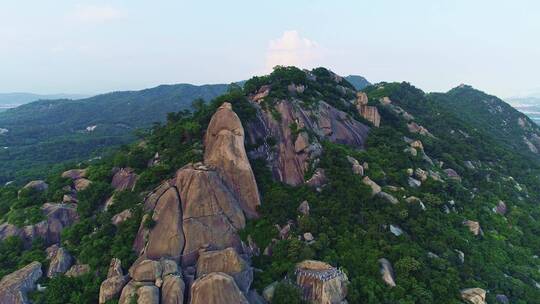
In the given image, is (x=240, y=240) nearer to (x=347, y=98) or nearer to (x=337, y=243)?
(x=337, y=243)

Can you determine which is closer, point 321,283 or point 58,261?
point 321,283

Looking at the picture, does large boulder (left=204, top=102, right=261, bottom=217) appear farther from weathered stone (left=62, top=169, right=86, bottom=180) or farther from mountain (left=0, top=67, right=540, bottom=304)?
weathered stone (left=62, top=169, right=86, bottom=180)

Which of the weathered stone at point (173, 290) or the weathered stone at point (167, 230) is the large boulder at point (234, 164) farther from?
the weathered stone at point (173, 290)

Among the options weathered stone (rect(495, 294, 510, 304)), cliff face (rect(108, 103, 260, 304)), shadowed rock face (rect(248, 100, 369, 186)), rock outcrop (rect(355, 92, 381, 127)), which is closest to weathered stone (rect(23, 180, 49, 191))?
cliff face (rect(108, 103, 260, 304))

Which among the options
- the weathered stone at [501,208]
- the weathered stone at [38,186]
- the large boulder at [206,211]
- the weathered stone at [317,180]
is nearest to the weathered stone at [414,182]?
the weathered stone at [317,180]

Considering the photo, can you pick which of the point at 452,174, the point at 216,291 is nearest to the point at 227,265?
the point at 216,291

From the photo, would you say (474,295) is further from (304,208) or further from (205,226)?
(205,226)
